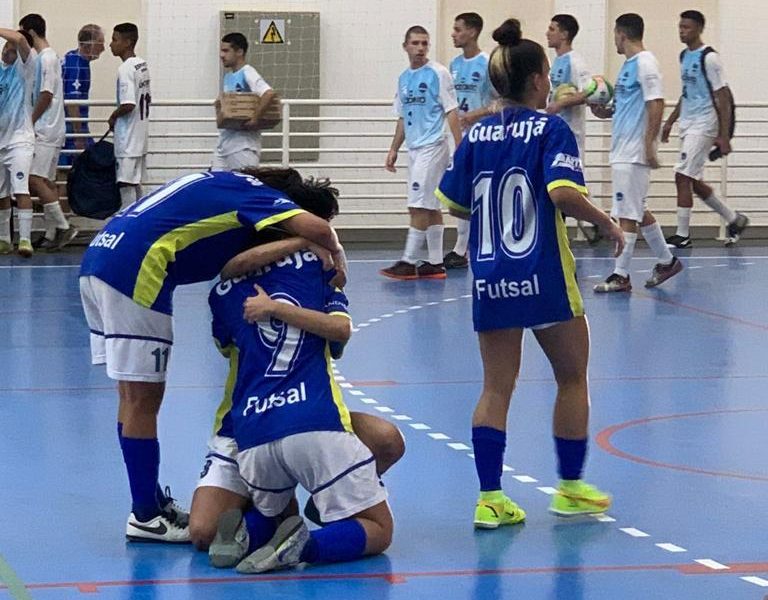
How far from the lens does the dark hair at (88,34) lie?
16.4 metres

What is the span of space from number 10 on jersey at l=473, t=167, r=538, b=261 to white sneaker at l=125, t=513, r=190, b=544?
1.48m

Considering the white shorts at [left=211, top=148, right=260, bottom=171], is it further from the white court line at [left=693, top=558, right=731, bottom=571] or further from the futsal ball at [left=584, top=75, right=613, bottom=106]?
the white court line at [left=693, top=558, right=731, bottom=571]

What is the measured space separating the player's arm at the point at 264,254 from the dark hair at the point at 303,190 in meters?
0.23

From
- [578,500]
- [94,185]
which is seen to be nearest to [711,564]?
[578,500]

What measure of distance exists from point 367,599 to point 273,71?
1385 cm

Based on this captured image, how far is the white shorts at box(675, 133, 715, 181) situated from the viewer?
586 inches

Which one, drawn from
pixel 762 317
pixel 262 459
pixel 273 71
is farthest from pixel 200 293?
pixel 262 459

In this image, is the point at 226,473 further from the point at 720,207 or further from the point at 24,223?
the point at 720,207

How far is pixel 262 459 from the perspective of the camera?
202 inches

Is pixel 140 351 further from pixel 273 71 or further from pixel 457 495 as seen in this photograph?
pixel 273 71

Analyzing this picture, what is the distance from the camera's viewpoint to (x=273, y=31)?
18.1 metres

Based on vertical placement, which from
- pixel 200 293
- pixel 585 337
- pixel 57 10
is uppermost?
pixel 57 10

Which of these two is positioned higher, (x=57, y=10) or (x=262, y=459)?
(x=57, y=10)

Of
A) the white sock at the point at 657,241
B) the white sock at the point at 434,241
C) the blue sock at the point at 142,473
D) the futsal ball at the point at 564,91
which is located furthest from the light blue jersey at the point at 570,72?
the blue sock at the point at 142,473
